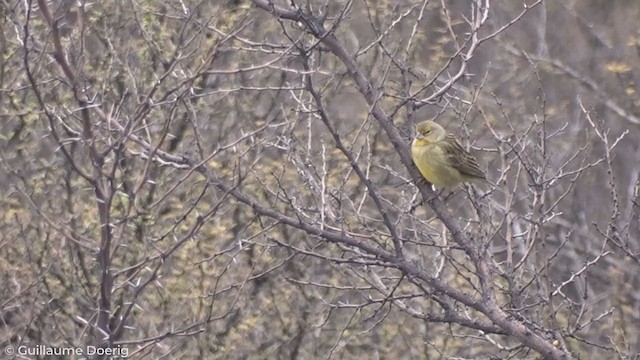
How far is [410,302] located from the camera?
12195mm

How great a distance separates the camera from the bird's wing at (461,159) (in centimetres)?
885

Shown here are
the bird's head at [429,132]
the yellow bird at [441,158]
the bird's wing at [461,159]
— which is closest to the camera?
the yellow bird at [441,158]

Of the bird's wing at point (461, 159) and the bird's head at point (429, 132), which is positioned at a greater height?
the bird's head at point (429, 132)

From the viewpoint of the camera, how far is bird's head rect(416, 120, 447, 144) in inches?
344

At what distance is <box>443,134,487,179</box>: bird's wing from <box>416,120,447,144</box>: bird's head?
0.18 feet

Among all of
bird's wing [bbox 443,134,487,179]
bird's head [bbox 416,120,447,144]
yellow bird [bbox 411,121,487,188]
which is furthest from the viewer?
bird's wing [bbox 443,134,487,179]

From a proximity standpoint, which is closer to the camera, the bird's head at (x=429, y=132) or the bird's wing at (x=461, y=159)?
the bird's head at (x=429, y=132)

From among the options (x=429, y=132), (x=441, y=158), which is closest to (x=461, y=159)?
(x=429, y=132)

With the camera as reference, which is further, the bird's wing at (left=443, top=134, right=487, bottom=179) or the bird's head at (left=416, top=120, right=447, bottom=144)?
the bird's wing at (left=443, top=134, right=487, bottom=179)

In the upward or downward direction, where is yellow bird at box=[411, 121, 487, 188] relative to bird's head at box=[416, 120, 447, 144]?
downward

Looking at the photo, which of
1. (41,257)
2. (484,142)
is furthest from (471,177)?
(484,142)

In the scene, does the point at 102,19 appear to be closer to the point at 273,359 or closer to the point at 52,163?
the point at 52,163

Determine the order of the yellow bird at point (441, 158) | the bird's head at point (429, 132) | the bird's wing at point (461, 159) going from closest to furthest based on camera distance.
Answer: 1. the yellow bird at point (441, 158)
2. the bird's head at point (429, 132)
3. the bird's wing at point (461, 159)

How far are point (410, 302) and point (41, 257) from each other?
3728 mm
